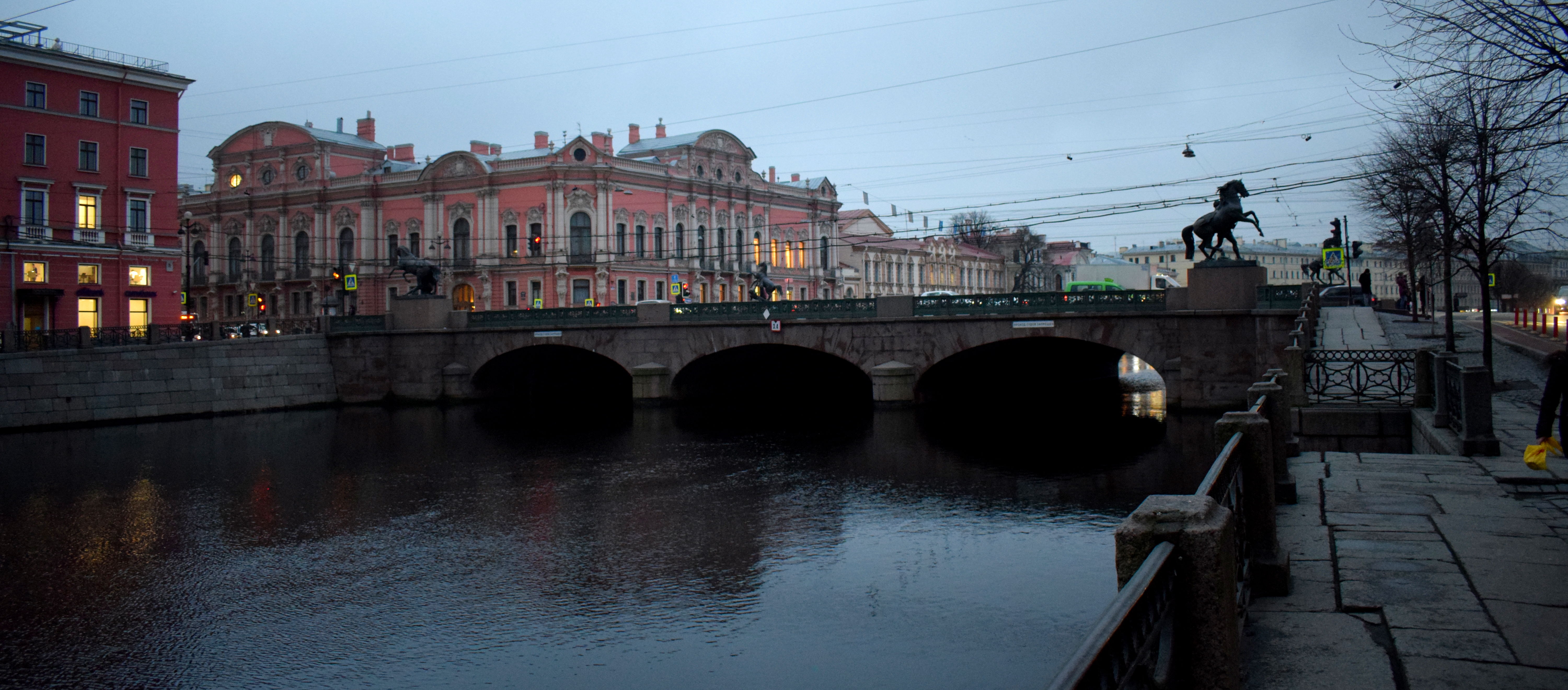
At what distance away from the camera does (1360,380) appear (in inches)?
726

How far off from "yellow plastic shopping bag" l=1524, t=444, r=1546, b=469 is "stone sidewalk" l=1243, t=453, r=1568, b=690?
0.46m

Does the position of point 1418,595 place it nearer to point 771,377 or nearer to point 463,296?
point 771,377

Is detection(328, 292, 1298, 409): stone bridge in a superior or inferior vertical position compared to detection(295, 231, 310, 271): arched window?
inferior

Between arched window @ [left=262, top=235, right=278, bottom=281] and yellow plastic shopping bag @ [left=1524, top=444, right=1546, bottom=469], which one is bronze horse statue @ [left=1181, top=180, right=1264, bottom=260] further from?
arched window @ [left=262, top=235, right=278, bottom=281]

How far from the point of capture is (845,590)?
12.5 m

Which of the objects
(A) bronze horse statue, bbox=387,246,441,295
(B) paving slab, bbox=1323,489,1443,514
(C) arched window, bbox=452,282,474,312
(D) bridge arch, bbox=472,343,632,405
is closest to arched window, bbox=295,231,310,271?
(C) arched window, bbox=452,282,474,312

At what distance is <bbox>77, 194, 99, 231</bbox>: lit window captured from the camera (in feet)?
137

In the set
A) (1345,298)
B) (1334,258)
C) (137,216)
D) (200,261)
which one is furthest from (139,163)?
(1345,298)

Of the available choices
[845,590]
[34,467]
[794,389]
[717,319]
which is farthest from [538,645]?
[794,389]

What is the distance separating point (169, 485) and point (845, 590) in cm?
1630

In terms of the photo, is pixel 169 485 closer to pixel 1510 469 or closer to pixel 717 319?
pixel 717 319

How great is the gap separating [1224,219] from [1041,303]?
6.19m

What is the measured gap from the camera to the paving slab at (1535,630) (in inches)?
219

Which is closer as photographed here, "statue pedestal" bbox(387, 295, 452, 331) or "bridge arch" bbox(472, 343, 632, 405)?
"statue pedestal" bbox(387, 295, 452, 331)
